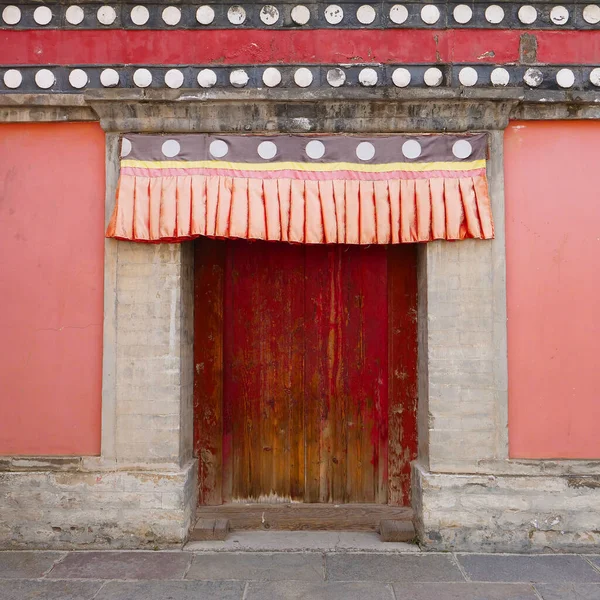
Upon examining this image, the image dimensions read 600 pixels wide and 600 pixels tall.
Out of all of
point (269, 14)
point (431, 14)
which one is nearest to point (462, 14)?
point (431, 14)

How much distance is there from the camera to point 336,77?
5625mm

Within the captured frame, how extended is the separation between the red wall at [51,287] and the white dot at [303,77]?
1.90 metres

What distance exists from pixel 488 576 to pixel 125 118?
5.04 m

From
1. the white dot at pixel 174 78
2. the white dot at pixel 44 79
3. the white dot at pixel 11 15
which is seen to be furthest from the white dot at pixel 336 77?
the white dot at pixel 11 15

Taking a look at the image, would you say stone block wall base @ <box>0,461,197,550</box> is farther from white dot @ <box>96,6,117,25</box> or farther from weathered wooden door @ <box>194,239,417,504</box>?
white dot @ <box>96,6,117,25</box>

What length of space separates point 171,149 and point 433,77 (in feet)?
8.23

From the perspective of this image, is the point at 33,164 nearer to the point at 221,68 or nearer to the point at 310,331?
the point at 221,68

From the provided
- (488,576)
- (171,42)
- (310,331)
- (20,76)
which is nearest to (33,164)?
(20,76)

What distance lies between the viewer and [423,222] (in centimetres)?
547

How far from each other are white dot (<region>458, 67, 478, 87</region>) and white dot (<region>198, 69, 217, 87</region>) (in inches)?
89.6

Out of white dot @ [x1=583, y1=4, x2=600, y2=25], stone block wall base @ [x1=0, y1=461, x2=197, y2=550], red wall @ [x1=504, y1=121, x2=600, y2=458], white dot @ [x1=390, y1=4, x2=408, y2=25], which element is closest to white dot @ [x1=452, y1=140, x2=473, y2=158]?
red wall @ [x1=504, y1=121, x2=600, y2=458]

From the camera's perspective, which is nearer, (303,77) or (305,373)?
(303,77)

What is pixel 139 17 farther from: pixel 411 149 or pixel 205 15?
pixel 411 149

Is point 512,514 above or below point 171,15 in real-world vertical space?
below
